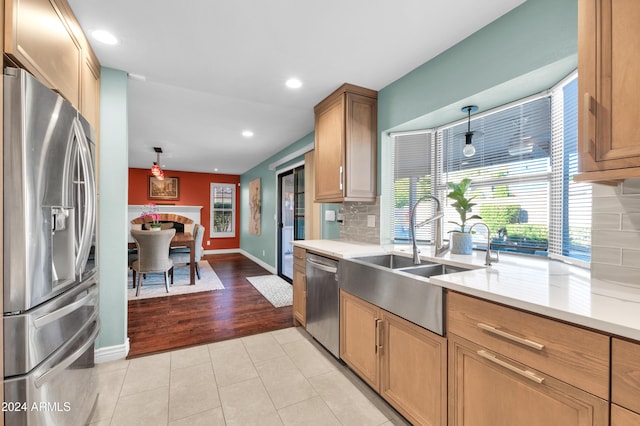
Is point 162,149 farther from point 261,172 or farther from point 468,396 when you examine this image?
point 468,396

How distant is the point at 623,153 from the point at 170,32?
2.49 metres

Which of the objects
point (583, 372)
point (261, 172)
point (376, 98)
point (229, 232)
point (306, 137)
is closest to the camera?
point (583, 372)

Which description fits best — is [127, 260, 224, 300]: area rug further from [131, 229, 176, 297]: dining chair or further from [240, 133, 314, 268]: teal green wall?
[240, 133, 314, 268]: teal green wall

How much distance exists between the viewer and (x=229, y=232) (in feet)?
27.8

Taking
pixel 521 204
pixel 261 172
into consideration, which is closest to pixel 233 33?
pixel 521 204

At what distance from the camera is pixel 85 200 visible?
4.83 feet

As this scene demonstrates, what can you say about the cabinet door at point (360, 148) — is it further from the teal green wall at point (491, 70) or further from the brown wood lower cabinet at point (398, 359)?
the brown wood lower cabinet at point (398, 359)

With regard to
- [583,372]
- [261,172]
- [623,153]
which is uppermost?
[261,172]

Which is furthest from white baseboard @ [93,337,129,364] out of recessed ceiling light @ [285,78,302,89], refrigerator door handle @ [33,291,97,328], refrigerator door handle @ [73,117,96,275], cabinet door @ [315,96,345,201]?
recessed ceiling light @ [285,78,302,89]

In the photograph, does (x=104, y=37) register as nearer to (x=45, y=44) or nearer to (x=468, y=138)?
(x=45, y=44)

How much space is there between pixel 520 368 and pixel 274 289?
3812 mm

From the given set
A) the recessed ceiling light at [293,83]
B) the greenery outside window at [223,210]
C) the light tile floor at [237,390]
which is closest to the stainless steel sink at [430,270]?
the light tile floor at [237,390]

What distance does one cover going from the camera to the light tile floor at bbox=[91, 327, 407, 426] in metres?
1.66

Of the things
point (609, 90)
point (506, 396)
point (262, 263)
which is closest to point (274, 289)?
point (262, 263)
